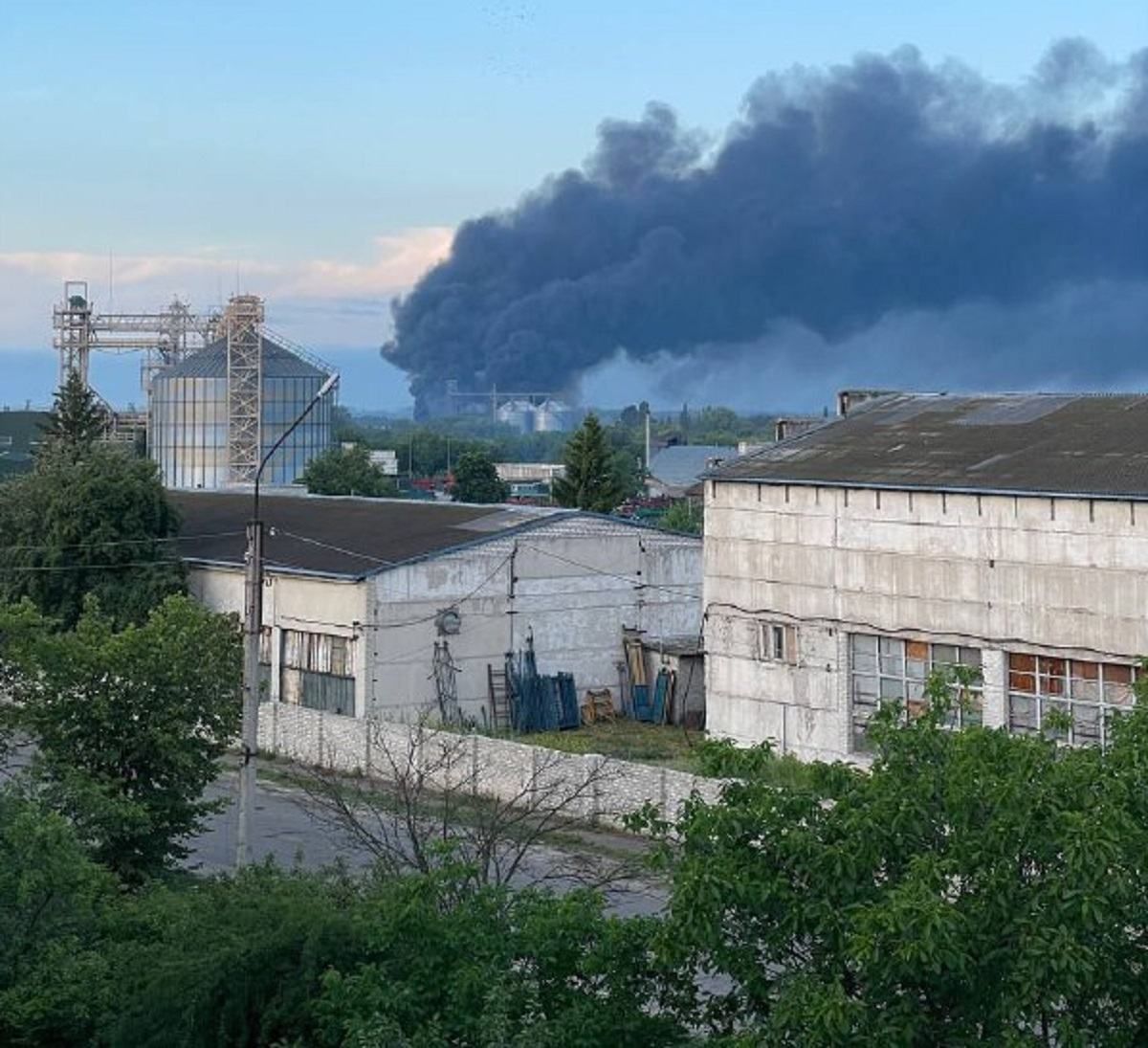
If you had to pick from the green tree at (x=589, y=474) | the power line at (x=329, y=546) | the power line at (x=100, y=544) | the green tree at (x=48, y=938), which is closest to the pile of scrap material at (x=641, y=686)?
the power line at (x=329, y=546)

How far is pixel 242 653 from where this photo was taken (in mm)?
21766

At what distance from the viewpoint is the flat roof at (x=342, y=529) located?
121 ft

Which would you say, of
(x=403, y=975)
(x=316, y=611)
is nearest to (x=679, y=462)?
(x=316, y=611)

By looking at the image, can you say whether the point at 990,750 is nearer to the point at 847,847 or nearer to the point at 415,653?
the point at 847,847

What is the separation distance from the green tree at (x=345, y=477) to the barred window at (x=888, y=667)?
1989 inches

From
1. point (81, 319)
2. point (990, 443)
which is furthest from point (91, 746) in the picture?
point (81, 319)

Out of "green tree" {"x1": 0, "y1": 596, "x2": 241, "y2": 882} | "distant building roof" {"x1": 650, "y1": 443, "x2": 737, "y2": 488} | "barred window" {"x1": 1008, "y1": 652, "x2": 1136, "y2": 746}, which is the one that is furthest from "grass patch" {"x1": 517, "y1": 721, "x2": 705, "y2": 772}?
"distant building roof" {"x1": 650, "y1": 443, "x2": 737, "y2": 488}

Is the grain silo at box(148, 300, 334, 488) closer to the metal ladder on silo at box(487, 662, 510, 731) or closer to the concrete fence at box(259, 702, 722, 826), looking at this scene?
the metal ladder on silo at box(487, 662, 510, 731)

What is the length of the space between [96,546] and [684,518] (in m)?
39.1

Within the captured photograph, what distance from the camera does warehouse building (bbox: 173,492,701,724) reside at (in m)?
35.4

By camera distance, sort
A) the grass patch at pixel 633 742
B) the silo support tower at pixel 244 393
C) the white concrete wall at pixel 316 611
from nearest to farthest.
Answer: the grass patch at pixel 633 742
the white concrete wall at pixel 316 611
the silo support tower at pixel 244 393

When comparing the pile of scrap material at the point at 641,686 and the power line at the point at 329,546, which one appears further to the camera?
the pile of scrap material at the point at 641,686

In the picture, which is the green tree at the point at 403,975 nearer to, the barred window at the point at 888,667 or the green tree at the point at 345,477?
the barred window at the point at 888,667

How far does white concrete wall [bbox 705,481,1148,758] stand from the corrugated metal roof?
181ft
